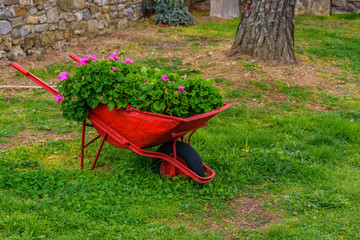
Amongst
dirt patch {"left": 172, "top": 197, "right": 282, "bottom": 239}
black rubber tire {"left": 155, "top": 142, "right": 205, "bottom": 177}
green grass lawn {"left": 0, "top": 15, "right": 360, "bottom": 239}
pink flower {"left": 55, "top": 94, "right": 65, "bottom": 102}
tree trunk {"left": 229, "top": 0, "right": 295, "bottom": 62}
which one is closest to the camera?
green grass lawn {"left": 0, "top": 15, "right": 360, "bottom": 239}

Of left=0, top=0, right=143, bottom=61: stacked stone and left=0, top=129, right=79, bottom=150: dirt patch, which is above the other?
left=0, top=0, right=143, bottom=61: stacked stone

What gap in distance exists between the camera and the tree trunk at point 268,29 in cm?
710

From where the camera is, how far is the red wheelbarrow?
3.55 meters

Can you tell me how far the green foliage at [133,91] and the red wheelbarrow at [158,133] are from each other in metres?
0.09

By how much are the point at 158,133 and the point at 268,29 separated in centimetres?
426

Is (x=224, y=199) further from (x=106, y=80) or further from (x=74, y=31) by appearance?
(x=74, y=31)

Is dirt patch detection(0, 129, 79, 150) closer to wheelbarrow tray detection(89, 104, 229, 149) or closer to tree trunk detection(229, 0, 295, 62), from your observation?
wheelbarrow tray detection(89, 104, 229, 149)

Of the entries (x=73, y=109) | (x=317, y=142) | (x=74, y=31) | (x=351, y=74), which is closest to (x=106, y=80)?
(x=73, y=109)

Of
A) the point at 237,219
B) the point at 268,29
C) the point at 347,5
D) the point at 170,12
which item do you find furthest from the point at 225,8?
the point at 237,219

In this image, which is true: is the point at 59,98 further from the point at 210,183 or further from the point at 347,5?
the point at 347,5

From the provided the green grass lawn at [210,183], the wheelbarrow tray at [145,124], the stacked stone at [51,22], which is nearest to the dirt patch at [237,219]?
the green grass lawn at [210,183]

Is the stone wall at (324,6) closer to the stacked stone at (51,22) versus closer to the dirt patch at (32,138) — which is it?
the stacked stone at (51,22)

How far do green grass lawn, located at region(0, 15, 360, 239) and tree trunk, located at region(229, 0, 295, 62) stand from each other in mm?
1380

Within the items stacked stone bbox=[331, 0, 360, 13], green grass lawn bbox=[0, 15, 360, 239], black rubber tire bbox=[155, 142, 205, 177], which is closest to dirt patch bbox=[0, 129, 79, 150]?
green grass lawn bbox=[0, 15, 360, 239]
